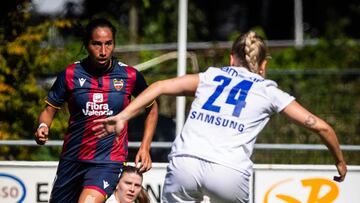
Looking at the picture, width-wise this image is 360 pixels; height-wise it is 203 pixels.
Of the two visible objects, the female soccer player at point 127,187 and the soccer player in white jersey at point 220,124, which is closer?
the soccer player in white jersey at point 220,124

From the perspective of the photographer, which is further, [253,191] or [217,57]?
[217,57]

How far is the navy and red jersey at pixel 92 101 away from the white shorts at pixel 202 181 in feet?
4.96

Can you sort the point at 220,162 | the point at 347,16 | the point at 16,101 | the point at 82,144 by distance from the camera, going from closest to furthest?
the point at 220,162 < the point at 82,144 < the point at 16,101 < the point at 347,16

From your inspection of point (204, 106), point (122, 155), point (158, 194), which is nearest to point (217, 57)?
point (158, 194)

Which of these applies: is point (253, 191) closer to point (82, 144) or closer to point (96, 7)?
point (82, 144)

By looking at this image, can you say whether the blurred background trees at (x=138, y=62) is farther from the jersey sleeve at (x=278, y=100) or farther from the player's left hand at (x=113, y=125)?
the jersey sleeve at (x=278, y=100)

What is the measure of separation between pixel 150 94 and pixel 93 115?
5.36 feet

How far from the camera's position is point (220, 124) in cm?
518

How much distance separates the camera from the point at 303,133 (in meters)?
11.4

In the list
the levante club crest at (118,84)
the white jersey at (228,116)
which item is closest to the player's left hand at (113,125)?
the white jersey at (228,116)

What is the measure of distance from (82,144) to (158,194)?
1.64m

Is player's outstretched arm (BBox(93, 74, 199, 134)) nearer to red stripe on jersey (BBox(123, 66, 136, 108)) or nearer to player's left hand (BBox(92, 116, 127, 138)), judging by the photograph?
player's left hand (BBox(92, 116, 127, 138))

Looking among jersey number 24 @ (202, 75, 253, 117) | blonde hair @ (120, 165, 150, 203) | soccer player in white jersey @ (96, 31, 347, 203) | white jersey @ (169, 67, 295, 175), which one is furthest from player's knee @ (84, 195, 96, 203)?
jersey number 24 @ (202, 75, 253, 117)

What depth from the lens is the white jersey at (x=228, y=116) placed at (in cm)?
516
